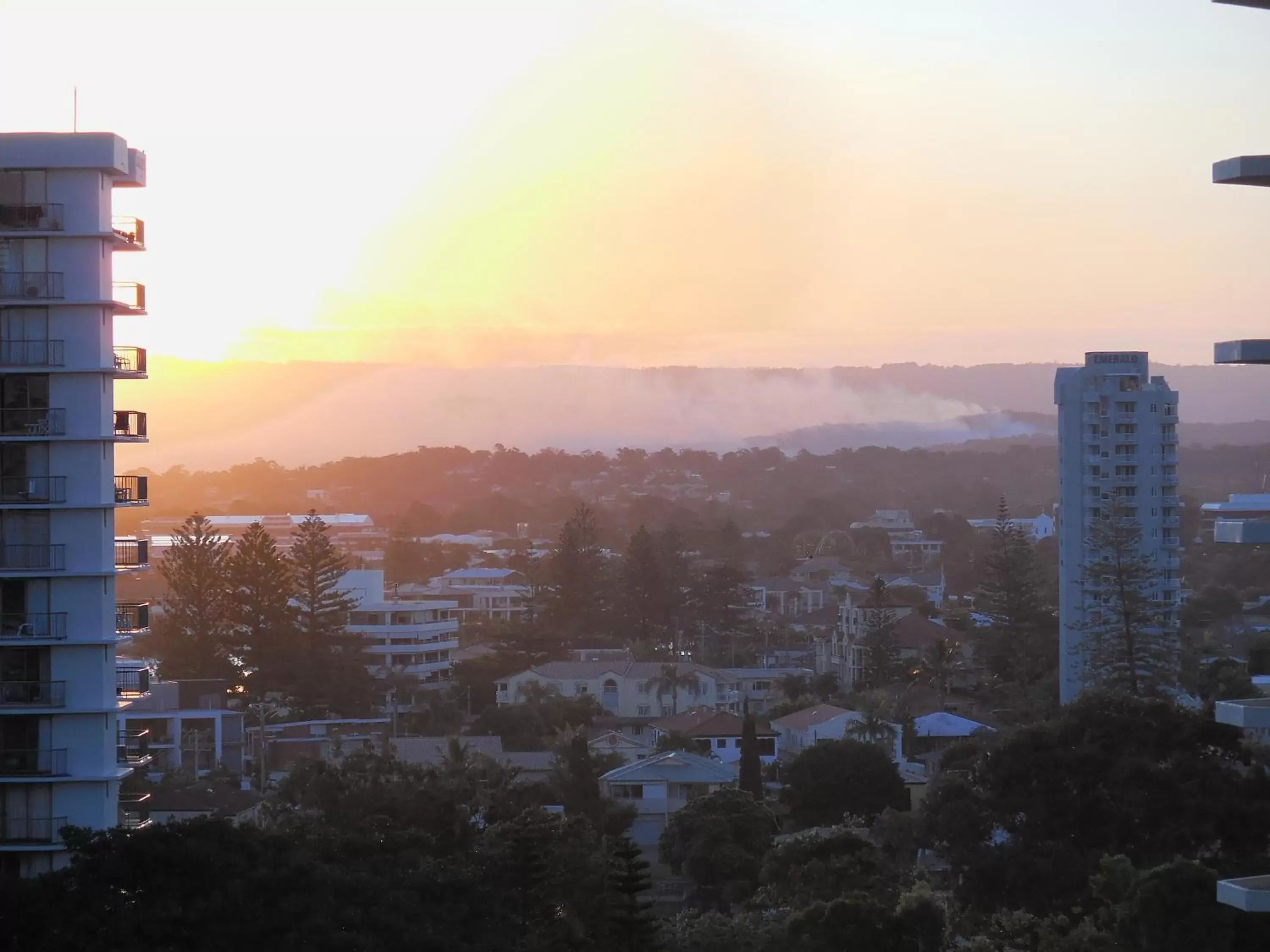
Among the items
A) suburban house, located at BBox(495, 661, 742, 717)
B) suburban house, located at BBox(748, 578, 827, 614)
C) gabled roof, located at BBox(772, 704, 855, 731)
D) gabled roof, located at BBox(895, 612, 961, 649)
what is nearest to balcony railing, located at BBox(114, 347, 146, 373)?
gabled roof, located at BBox(772, 704, 855, 731)

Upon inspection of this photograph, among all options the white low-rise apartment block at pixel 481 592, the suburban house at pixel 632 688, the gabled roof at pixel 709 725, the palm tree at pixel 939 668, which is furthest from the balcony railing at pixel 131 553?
the white low-rise apartment block at pixel 481 592

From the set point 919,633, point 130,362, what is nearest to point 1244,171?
point 130,362

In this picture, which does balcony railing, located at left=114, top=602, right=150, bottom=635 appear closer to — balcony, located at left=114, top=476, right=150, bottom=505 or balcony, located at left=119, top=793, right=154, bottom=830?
balcony, located at left=114, top=476, right=150, bottom=505

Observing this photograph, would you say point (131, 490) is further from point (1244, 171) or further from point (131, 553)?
point (1244, 171)

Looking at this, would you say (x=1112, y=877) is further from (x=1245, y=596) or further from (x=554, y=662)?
(x=1245, y=596)

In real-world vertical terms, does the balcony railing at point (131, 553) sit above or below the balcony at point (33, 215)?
below

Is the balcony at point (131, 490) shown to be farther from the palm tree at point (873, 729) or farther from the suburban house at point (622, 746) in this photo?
the palm tree at point (873, 729)
